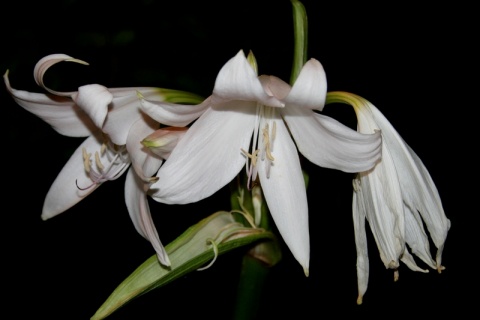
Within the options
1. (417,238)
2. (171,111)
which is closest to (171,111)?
(171,111)

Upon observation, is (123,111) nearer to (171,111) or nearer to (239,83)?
(171,111)

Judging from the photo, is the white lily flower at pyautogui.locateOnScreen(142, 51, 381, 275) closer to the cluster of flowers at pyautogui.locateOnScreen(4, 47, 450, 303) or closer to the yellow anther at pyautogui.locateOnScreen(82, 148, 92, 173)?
the cluster of flowers at pyautogui.locateOnScreen(4, 47, 450, 303)

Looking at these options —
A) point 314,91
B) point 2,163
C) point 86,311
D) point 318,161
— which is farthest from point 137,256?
point 314,91

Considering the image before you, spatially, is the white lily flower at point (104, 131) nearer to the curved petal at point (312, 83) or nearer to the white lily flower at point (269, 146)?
the white lily flower at point (269, 146)

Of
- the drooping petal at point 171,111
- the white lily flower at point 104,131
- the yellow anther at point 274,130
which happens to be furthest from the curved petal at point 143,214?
the yellow anther at point 274,130

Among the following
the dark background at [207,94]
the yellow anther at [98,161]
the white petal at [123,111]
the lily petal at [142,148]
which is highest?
the white petal at [123,111]

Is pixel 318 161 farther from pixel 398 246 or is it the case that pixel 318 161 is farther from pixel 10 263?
pixel 10 263
